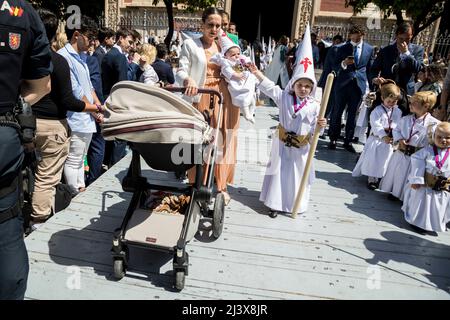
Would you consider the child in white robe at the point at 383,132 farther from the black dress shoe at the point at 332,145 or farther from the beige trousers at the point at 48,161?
the beige trousers at the point at 48,161

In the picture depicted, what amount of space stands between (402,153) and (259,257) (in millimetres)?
2623

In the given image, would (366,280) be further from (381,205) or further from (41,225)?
(41,225)

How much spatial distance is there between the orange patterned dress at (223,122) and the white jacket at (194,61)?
0.09 meters

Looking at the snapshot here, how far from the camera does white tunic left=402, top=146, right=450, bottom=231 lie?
4000 mm

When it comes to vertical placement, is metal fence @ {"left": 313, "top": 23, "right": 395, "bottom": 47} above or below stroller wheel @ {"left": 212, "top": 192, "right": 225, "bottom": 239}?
above

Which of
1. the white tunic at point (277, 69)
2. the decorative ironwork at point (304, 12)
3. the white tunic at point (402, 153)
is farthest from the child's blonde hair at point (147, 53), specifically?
the decorative ironwork at point (304, 12)

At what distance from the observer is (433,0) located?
677 inches

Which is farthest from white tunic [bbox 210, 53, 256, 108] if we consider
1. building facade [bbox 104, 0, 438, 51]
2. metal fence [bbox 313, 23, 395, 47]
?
building facade [bbox 104, 0, 438, 51]

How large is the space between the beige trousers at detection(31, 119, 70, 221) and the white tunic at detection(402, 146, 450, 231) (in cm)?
368

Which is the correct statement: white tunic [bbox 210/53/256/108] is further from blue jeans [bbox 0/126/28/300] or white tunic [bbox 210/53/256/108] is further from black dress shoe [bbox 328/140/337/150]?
black dress shoe [bbox 328/140/337/150]

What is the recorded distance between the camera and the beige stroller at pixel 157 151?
105 inches

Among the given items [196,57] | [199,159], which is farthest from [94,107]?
[199,159]

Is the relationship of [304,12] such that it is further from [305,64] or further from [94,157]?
[305,64]

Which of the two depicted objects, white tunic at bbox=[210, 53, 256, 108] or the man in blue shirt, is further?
the man in blue shirt
